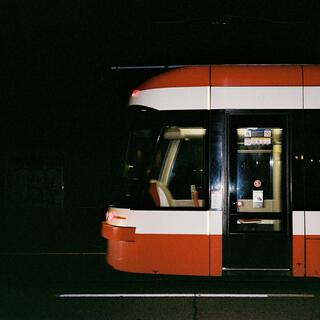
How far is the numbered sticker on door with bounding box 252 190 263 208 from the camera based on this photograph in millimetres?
7098

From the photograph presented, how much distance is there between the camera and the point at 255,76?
23.7 ft

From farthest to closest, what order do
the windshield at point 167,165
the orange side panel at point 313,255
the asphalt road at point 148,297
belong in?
1. the windshield at point 167,165
2. the orange side panel at point 313,255
3. the asphalt road at point 148,297

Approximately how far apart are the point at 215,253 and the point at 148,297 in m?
1.13

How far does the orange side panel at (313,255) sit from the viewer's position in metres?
6.93

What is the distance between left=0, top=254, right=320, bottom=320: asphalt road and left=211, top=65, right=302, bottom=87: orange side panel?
285 centimetres

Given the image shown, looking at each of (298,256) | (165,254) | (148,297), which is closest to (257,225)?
(298,256)

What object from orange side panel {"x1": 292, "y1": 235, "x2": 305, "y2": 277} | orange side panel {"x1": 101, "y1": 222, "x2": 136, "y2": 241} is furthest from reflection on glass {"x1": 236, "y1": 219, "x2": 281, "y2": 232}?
orange side panel {"x1": 101, "y1": 222, "x2": 136, "y2": 241}

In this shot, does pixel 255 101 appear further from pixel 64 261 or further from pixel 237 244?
pixel 64 261

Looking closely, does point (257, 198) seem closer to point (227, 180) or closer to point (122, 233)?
point (227, 180)

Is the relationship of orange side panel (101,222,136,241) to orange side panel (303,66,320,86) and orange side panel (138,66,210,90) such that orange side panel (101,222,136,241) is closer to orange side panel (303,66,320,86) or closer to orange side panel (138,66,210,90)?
orange side panel (138,66,210,90)

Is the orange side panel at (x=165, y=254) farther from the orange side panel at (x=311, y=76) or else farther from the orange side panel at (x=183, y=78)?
the orange side panel at (x=311, y=76)

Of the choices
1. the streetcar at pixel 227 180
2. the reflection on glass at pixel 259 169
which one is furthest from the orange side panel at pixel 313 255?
the reflection on glass at pixel 259 169

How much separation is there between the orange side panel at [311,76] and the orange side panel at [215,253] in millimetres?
2590

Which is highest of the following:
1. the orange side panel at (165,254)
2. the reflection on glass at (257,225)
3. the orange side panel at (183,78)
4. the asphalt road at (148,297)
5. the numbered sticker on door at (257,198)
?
the orange side panel at (183,78)
